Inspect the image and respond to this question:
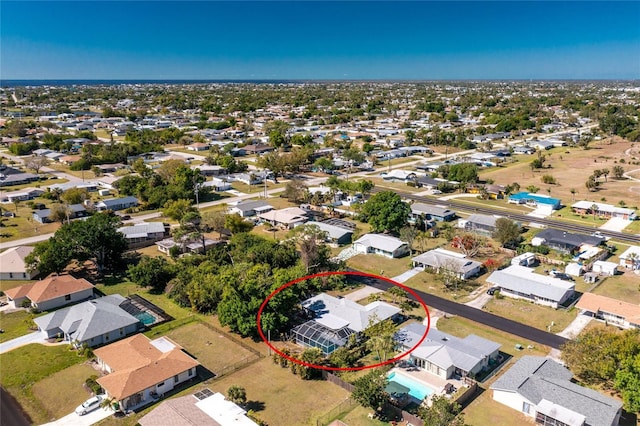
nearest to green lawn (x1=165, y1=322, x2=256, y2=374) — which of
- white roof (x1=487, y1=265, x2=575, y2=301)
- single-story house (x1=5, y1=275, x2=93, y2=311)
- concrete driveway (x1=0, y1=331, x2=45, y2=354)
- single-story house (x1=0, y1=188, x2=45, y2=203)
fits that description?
concrete driveway (x1=0, y1=331, x2=45, y2=354)

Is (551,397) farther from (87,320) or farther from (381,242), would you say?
(87,320)

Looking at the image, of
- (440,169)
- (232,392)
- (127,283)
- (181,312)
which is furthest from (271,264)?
(440,169)

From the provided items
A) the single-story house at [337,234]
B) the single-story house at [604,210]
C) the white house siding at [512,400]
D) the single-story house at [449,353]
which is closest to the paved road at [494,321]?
the single-story house at [449,353]

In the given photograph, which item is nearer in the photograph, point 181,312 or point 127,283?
point 181,312

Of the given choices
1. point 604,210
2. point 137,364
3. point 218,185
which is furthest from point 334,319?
point 218,185

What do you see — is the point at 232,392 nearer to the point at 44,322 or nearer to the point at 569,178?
the point at 44,322

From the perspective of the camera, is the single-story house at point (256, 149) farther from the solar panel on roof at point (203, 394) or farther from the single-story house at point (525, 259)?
the solar panel on roof at point (203, 394)

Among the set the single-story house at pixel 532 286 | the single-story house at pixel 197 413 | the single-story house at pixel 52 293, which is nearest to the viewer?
the single-story house at pixel 197 413
